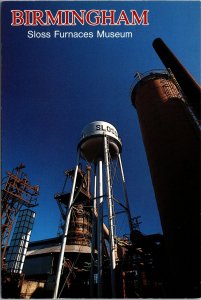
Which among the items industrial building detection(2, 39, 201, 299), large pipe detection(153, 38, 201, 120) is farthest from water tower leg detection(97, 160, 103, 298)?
large pipe detection(153, 38, 201, 120)

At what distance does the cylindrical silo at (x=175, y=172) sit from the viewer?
8.52 m

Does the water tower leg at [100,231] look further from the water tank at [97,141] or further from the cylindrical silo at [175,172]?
the cylindrical silo at [175,172]

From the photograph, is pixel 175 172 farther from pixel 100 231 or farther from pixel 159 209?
pixel 100 231

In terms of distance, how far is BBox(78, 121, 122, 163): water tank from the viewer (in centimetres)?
1714

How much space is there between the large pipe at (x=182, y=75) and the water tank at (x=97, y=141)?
617 cm

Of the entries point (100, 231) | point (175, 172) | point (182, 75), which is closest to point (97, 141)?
point (100, 231)

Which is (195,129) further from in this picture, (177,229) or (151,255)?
(151,255)

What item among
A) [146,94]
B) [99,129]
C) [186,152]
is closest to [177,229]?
[186,152]

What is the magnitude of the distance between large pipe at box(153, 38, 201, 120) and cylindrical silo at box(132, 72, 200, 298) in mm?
655

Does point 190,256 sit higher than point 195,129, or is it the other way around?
point 195,129

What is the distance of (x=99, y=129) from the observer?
17.3 meters

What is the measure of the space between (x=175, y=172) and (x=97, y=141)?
7.89 meters

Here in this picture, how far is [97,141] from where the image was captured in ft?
56.3

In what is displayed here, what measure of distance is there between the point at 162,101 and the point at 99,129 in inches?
224
